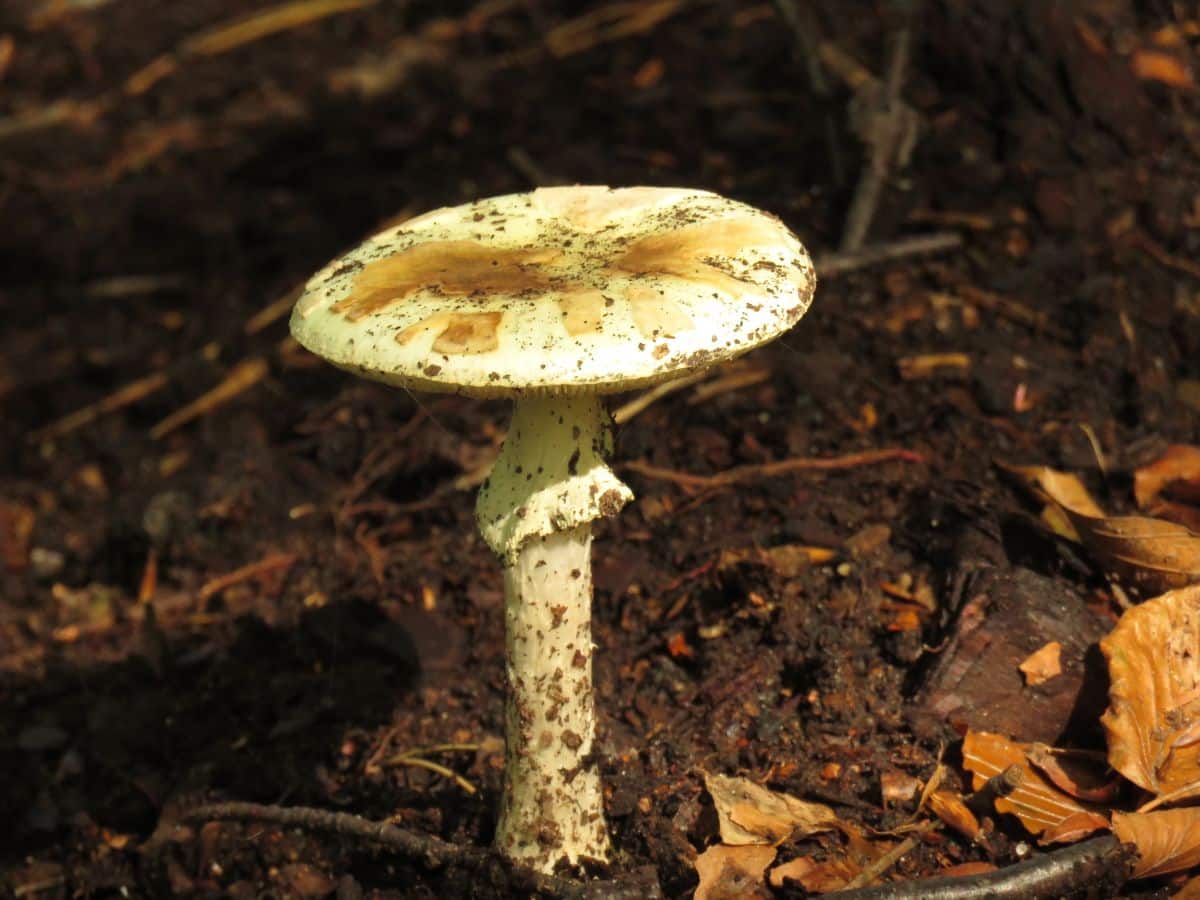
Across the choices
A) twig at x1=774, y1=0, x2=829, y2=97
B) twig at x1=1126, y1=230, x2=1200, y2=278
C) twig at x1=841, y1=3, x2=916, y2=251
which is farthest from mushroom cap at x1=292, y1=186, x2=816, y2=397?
twig at x1=1126, y1=230, x2=1200, y2=278

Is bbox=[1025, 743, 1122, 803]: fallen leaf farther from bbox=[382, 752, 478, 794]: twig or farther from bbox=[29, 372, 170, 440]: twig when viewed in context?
bbox=[29, 372, 170, 440]: twig

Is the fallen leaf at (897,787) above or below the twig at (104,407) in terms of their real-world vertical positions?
above

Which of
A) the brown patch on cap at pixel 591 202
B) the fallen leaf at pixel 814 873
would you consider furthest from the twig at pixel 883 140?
the fallen leaf at pixel 814 873

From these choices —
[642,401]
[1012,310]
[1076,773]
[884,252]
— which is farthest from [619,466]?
[1076,773]

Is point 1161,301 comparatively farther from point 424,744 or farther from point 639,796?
point 424,744

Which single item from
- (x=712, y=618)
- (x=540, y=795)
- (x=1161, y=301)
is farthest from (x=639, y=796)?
(x=1161, y=301)

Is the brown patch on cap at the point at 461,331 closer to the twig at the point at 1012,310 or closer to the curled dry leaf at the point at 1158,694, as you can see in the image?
the curled dry leaf at the point at 1158,694

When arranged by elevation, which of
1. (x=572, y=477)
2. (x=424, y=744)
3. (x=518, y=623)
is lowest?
(x=424, y=744)
